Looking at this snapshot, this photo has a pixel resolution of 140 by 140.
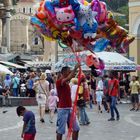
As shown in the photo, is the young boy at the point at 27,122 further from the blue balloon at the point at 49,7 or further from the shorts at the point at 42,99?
the shorts at the point at 42,99

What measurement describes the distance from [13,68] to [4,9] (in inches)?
305

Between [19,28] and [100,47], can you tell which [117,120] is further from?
[19,28]

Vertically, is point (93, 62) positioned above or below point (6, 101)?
above

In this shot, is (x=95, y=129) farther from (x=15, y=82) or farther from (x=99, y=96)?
(x=15, y=82)

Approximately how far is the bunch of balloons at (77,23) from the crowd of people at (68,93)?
597mm

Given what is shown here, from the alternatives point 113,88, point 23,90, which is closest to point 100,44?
point 113,88

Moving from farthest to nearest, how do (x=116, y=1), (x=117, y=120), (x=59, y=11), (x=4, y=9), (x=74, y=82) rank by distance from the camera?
(x=116, y=1)
(x=4, y=9)
(x=117, y=120)
(x=74, y=82)
(x=59, y=11)

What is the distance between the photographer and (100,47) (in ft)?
41.9

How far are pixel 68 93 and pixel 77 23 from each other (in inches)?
64.4

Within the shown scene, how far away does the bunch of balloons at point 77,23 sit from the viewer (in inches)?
469

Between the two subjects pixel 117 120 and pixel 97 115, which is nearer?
pixel 117 120

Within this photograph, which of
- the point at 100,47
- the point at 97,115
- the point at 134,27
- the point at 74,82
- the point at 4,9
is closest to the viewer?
the point at 100,47

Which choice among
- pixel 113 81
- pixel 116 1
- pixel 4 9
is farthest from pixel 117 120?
pixel 116 1

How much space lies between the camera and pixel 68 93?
12.8 meters
